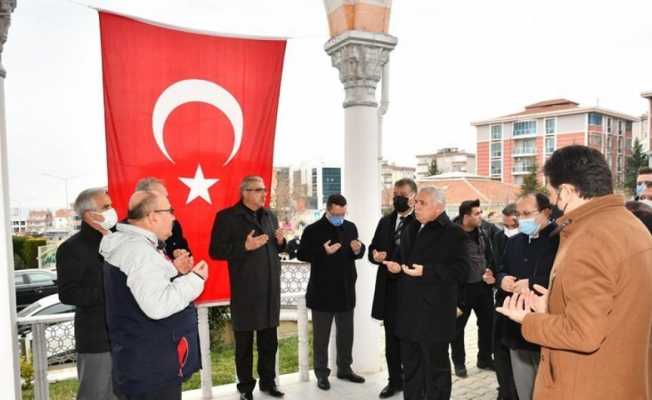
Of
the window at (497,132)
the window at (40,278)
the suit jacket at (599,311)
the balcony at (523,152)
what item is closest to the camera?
the suit jacket at (599,311)

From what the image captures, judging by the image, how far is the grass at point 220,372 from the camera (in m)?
5.73

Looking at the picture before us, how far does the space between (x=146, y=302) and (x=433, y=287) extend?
2134 mm

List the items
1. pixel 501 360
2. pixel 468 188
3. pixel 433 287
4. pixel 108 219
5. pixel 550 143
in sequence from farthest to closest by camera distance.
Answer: pixel 550 143, pixel 468 188, pixel 501 360, pixel 433 287, pixel 108 219

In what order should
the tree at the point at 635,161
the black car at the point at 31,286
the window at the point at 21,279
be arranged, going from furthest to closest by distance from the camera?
the tree at the point at 635,161
the window at the point at 21,279
the black car at the point at 31,286

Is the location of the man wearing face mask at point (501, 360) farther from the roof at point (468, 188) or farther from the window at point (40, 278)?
the window at point (40, 278)

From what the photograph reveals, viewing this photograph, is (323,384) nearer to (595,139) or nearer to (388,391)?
(388,391)

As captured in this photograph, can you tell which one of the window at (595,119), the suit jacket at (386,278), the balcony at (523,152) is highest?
the window at (595,119)

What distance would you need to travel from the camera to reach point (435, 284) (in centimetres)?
340

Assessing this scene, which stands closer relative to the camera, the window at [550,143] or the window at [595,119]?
the window at [595,119]

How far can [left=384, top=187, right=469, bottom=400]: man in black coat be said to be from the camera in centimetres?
337

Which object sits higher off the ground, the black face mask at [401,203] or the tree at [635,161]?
the tree at [635,161]

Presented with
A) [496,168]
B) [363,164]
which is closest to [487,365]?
[363,164]

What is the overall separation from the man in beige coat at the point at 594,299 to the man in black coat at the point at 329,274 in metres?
2.46

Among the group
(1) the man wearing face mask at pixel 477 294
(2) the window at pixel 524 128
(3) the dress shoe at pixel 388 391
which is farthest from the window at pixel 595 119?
(3) the dress shoe at pixel 388 391
